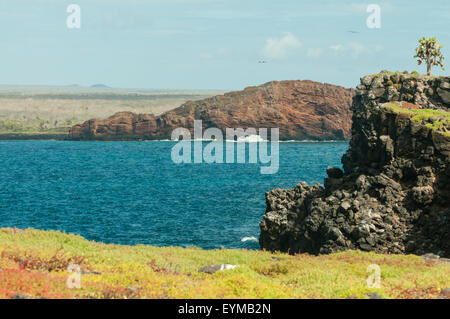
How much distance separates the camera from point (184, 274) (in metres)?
21.9

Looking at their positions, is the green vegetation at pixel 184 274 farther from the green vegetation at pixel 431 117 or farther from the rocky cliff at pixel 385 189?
the green vegetation at pixel 431 117

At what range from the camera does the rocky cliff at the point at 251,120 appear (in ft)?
630

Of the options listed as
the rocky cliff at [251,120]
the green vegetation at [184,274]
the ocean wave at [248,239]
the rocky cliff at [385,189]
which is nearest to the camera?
the green vegetation at [184,274]

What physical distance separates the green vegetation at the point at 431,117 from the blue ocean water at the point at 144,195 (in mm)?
15811

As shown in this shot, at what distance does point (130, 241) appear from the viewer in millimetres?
45938

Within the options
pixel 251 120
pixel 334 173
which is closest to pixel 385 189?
pixel 334 173

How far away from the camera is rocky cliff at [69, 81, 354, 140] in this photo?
630 ft

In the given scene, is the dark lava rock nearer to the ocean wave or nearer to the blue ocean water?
the blue ocean water

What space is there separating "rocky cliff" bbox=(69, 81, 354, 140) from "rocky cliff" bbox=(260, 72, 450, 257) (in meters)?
149

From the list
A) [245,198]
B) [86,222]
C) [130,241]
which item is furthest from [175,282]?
[245,198]

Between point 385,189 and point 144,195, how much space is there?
43.9 meters

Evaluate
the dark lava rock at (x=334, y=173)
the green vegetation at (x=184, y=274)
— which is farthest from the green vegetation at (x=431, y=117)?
the green vegetation at (x=184, y=274)
